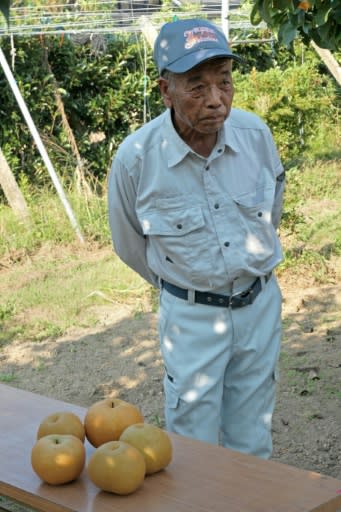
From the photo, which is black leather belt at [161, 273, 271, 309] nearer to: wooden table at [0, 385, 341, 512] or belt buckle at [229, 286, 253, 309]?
belt buckle at [229, 286, 253, 309]

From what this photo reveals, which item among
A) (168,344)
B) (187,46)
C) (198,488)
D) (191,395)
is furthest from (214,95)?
(198,488)

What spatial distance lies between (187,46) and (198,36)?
0.08m

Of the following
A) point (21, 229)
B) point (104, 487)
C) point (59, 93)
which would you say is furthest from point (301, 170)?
point (104, 487)

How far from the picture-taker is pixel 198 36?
2992 millimetres

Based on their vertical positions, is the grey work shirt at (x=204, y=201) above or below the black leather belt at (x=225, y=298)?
above

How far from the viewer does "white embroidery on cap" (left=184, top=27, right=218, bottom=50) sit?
116 inches

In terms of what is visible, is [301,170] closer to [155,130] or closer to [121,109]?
[121,109]

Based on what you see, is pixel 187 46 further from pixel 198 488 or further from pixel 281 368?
pixel 281 368

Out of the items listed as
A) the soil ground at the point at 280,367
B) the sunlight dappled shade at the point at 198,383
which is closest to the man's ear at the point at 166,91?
the sunlight dappled shade at the point at 198,383

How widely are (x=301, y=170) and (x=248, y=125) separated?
28.0 feet

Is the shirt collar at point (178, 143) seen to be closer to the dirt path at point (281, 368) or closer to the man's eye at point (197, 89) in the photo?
the man's eye at point (197, 89)

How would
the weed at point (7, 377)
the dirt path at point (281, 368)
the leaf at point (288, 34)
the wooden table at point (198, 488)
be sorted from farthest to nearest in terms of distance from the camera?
1. the weed at point (7, 377)
2. the dirt path at point (281, 368)
3. the leaf at point (288, 34)
4. the wooden table at point (198, 488)

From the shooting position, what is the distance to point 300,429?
15.6 ft

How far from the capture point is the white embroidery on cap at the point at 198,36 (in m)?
2.95
